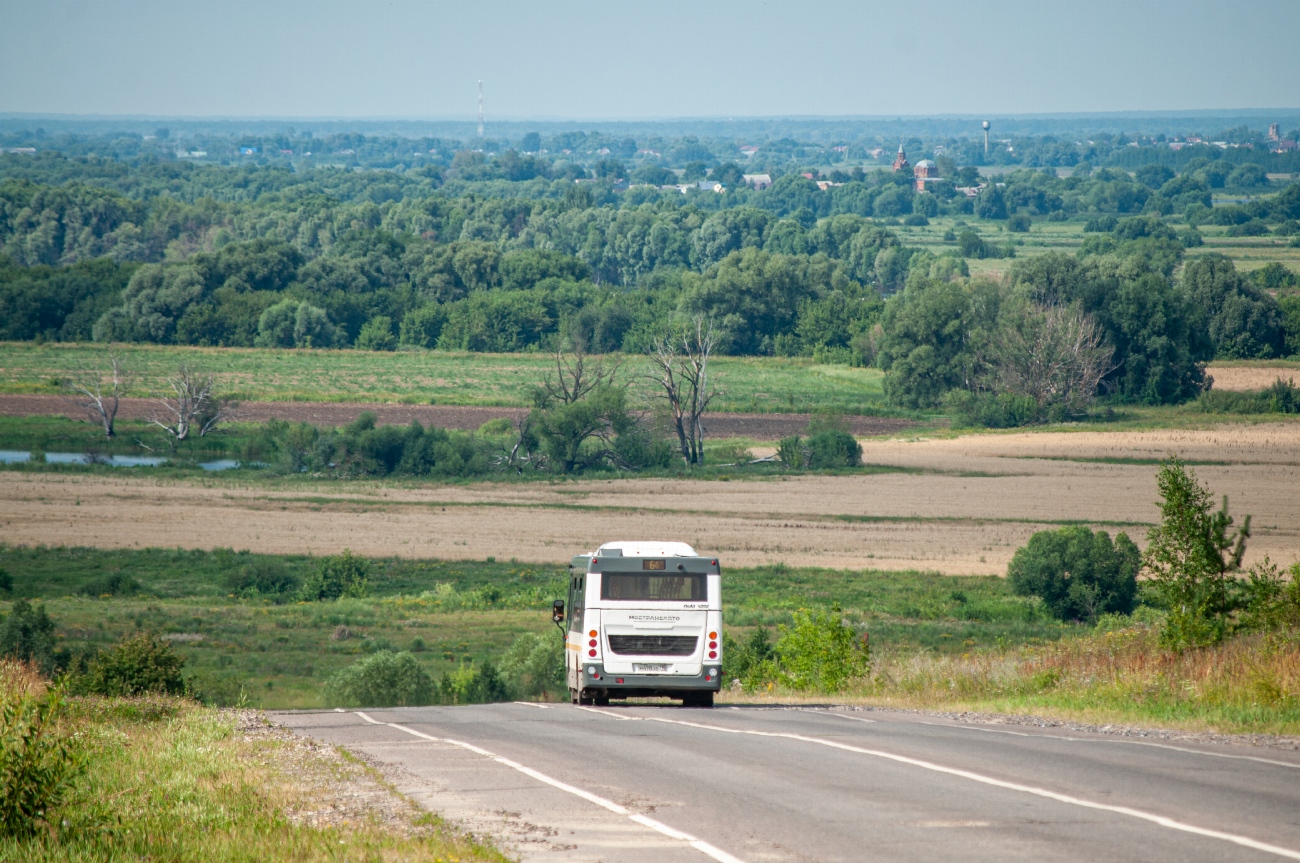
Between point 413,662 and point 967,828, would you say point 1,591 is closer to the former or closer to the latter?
point 413,662

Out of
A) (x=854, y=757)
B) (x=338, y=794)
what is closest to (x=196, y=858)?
(x=338, y=794)

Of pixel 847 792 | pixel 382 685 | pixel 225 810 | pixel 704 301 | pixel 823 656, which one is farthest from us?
pixel 704 301

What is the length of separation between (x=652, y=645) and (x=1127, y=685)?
7341 millimetres

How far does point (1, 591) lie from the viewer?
167ft

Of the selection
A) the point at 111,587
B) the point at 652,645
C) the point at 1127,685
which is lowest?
the point at 111,587

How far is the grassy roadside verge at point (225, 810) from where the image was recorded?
9453mm

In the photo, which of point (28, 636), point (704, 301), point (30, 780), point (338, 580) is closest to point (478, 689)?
point (28, 636)

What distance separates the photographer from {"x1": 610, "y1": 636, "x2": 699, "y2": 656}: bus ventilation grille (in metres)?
21.7

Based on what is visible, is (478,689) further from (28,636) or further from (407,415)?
(407,415)

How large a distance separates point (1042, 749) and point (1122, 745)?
1059mm

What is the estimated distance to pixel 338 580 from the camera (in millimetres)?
54812

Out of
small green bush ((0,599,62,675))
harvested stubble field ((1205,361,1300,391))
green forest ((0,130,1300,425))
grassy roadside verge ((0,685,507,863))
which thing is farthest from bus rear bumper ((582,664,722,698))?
harvested stubble field ((1205,361,1300,391))

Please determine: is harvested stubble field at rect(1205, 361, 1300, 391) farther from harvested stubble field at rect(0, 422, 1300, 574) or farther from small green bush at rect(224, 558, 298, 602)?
small green bush at rect(224, 558, 298, 602)

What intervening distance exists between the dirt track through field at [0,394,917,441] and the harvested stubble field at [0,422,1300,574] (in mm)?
10714
